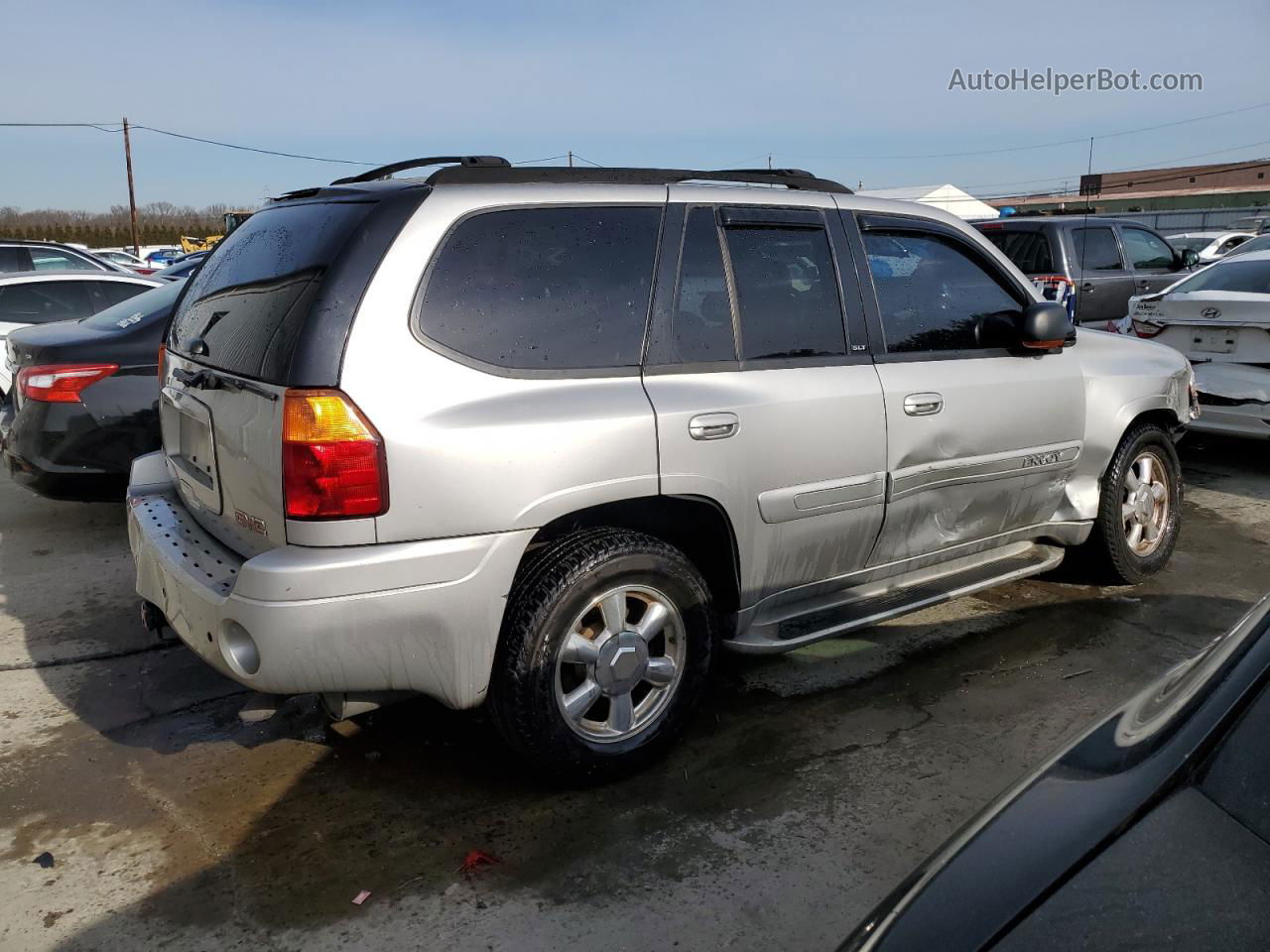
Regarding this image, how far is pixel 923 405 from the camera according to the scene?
12.8ft

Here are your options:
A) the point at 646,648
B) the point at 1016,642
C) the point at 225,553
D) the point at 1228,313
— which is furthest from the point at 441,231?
the point at 1228,313

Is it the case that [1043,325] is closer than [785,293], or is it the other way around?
[785,293]

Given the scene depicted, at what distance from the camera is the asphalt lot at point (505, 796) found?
272 cm

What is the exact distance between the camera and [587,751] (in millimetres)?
3232

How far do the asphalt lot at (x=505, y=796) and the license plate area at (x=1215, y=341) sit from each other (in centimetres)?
282

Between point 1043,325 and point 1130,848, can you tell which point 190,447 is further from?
point 1043,325

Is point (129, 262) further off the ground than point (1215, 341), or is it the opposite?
point (129, 262)

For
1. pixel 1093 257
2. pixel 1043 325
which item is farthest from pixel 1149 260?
pixel 1043 325

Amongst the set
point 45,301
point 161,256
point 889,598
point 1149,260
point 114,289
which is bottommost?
point 889,598

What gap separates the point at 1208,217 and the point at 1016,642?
121ft

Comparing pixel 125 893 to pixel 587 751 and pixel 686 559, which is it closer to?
pixel 587 751

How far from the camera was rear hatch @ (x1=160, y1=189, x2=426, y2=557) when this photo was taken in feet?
9.28

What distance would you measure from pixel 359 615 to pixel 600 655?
2.58 feet

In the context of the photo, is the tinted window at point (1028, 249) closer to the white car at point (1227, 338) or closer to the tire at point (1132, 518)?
the white car at point (1227, 338)
